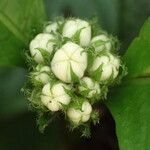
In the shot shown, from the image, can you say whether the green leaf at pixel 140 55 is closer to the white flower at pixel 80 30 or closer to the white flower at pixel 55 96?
the white flower at pixel 80 30

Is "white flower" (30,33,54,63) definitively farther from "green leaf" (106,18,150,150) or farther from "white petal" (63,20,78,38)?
"green leaf" (106,18,150,150)

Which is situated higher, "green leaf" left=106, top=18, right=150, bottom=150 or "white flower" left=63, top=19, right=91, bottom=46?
"white flower" left=63, top=19, right=91, bottom=46

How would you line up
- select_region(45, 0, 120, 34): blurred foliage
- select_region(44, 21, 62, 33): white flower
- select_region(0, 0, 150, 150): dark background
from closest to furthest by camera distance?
1. select_region(44, 21, 62, 33): white flower
2. select_region(0, 0, 150, 150): dark background
3. select_region(45, 0, 120, 34): blurred foliage

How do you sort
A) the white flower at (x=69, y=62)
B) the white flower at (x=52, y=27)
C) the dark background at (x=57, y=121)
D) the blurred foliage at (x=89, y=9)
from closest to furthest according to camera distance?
the white flower at (x=69, y=62) → the white flower at (x=52, y=27) → the dark background at (x=57, y=121) → the blurred foliage at (x=89, y=9)

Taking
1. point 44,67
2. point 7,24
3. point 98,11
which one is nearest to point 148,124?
point 44,67

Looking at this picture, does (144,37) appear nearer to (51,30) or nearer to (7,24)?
(51,30)

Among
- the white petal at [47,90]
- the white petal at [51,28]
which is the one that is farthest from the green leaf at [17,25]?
the white petal at [47,90]

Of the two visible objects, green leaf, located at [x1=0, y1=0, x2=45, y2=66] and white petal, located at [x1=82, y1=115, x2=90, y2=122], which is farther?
green leaf, located at [x1=0, y1=0, x2=45, y2=66]

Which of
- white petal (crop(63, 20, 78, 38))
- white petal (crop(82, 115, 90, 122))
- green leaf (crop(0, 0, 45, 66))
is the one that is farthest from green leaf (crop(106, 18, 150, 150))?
green leaf (crop(0, 0, 45, 66))
